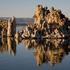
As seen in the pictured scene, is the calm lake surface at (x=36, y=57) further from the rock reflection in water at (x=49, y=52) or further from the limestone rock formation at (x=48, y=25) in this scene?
the limestone rock formation at (x=48, y=25)

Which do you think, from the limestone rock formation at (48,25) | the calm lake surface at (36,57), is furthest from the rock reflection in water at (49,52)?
the limestone rock formation at (48,25)

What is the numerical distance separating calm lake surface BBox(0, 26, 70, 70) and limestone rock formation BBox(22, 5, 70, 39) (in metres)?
11.4

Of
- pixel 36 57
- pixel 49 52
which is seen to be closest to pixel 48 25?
pixel 49 52

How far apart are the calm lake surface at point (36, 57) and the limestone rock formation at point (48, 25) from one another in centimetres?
1136

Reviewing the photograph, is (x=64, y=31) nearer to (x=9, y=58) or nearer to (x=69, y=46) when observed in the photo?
(x=69, y=46)

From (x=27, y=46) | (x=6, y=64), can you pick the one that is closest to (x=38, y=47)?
(x=27, y=46)

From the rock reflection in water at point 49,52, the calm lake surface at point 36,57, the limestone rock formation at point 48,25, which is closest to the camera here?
the calm lake surface at point 36,57

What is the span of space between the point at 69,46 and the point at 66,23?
58.9 feet

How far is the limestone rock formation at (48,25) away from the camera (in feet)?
203

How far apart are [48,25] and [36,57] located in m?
26.2

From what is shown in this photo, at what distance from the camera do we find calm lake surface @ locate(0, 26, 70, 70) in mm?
32875

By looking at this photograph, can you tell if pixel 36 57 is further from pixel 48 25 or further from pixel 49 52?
pixel 48 25

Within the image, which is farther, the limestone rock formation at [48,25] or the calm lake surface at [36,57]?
the limestone rock formation at [48,25]

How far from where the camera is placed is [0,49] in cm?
4559
